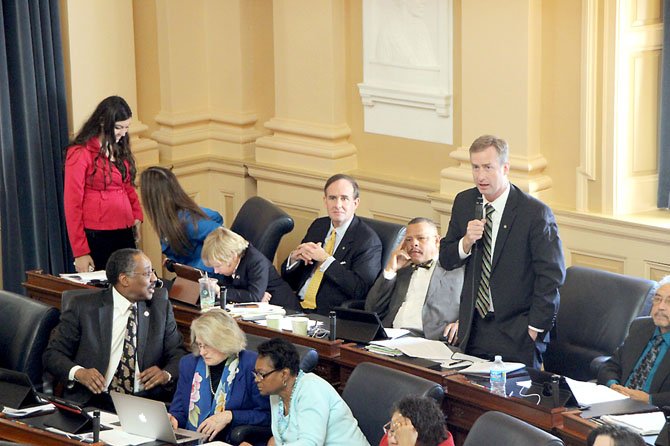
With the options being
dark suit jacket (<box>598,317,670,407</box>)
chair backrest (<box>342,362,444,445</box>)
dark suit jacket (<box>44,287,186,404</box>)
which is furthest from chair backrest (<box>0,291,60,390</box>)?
dark suit jacket (<box>598,317,670,407</box>)

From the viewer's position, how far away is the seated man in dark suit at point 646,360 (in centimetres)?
496

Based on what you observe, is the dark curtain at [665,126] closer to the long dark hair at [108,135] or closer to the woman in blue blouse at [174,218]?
the woman in blue blouse at [174,218]

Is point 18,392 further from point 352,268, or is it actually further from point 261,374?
point 352,268

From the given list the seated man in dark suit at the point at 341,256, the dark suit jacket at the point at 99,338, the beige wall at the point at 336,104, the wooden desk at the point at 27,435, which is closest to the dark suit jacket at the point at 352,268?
the seated man in dark suit at the point at 341,256

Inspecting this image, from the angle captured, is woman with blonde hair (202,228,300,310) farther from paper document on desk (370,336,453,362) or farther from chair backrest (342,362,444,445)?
chair backrest (342,362,444,445)

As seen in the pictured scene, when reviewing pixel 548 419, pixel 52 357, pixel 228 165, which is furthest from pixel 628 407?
pixel 228 165

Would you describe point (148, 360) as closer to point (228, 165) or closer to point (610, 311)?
point (610, 311)

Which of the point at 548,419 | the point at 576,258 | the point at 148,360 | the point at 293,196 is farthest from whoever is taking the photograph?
the point at 293,196

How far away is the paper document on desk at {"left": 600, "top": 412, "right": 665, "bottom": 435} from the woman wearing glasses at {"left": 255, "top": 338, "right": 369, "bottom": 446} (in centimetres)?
94

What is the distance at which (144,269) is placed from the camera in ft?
18.9

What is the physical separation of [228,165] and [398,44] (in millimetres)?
1680

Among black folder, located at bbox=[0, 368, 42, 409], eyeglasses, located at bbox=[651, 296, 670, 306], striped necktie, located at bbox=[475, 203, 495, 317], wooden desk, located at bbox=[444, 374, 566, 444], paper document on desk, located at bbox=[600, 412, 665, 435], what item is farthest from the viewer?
striped necktie, located at bbox=[475, 203, 495, 317]

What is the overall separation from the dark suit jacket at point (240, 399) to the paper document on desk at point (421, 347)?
62 centimetres

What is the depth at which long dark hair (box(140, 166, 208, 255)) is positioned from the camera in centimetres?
684
